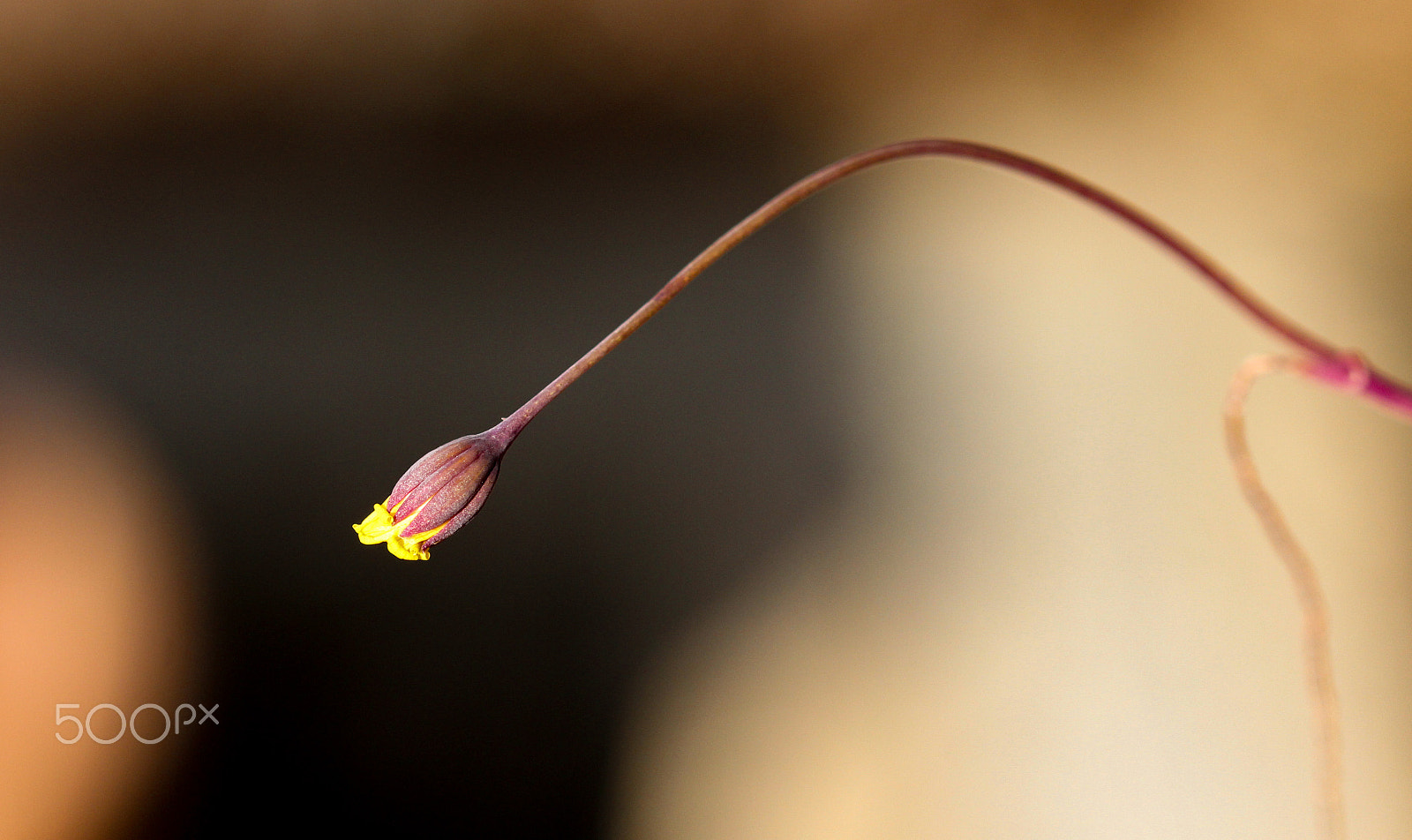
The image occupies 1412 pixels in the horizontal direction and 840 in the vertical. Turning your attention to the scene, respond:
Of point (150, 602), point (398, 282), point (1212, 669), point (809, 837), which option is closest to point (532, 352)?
point (398, 282)

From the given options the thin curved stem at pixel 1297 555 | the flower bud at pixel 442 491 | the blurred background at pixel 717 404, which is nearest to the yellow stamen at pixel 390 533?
the flower bud at pixel 442 491

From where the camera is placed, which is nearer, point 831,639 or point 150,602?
point 150,602

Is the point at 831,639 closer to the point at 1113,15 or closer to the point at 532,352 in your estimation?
the point at 532,352

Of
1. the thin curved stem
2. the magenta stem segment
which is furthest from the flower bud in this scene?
the thin curved stem

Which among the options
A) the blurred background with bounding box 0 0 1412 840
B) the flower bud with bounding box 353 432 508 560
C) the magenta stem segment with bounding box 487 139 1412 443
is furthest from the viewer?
the blurred background with bounding box 0 0 1412 840

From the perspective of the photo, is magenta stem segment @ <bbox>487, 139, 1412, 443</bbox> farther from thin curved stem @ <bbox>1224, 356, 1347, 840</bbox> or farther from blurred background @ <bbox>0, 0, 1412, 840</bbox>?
blurred background @ <bbox>0, 0, 1412, 840</bbox>
